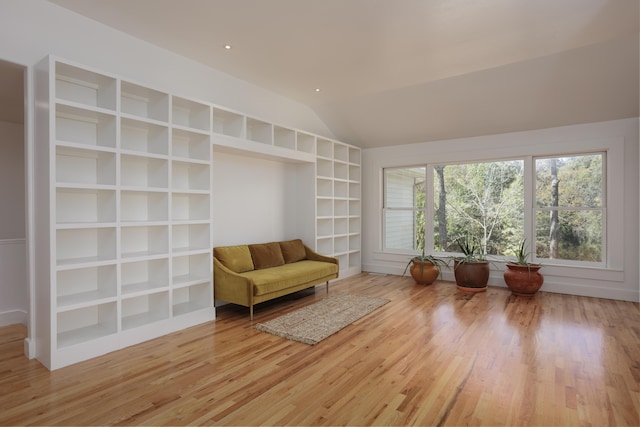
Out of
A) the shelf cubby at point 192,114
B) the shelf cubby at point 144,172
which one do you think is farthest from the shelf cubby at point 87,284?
the shelf cubby at point 192,114

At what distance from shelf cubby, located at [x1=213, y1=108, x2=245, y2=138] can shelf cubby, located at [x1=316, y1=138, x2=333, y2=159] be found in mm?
1780

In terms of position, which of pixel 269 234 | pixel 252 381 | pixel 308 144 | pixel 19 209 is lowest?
pixel 252 381

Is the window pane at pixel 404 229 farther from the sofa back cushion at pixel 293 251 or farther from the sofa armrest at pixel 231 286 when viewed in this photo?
the sofa armrest at pixel 231 286

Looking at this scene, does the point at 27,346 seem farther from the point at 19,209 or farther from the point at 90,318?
the point at 19,209

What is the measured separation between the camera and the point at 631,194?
4.62 meters

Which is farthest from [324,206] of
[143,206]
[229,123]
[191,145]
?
[143,206]

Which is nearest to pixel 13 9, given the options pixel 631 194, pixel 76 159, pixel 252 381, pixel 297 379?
pixel 76 159

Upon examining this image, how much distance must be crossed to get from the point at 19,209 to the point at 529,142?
6954mm

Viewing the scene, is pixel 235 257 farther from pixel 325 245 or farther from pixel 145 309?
pixel 325 245

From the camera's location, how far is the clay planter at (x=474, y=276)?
201 inches

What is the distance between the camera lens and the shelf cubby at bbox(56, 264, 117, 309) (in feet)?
9.83

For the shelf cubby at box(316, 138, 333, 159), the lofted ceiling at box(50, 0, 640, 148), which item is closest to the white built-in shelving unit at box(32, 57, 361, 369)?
the lofted ceiling at box(50, 0, 640, 148)

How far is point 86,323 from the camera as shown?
325 cm

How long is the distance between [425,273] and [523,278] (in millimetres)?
1338
